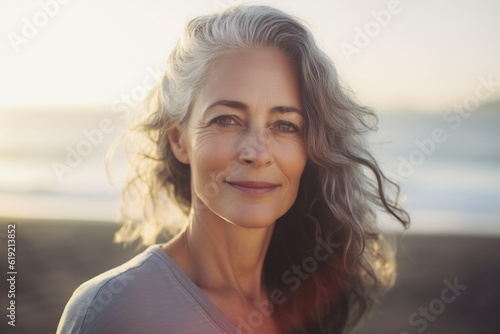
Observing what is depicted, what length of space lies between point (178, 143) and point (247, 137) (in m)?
0.49

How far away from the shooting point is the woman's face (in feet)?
8.18

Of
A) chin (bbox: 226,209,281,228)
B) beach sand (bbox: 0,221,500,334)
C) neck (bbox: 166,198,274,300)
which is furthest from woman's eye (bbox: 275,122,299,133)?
beach sand (bbox: 0,221,500,334)

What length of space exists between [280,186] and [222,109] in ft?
1.41

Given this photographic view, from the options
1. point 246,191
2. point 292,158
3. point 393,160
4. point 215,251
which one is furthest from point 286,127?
point 393,160

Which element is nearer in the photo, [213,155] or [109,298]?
[109,298]

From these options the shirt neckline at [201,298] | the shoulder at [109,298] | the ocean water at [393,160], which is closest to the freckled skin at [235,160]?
the shirt neckline at [201,298]

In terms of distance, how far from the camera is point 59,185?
9.14 m

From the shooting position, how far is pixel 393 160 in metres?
8.01

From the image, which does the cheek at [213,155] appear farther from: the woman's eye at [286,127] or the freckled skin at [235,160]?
the woman's eye at [286,127]

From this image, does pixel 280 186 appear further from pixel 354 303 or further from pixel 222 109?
pixel 354 303

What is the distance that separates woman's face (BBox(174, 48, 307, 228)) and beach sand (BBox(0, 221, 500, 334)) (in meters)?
2.55

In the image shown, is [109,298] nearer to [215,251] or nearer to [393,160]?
[215,251]

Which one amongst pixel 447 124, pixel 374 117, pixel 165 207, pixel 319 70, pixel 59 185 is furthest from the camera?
pixel 447 124

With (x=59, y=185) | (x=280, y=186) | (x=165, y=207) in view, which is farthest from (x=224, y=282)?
(x=59, y=185)
